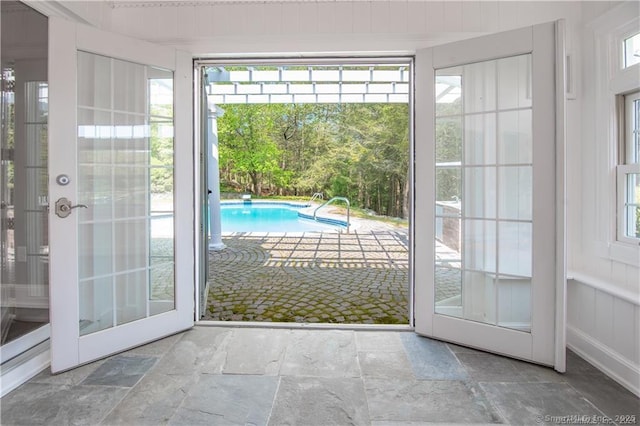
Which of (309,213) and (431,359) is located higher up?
(309,213)

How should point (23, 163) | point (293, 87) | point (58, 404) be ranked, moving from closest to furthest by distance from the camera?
1. point (58, 404)
2. point (23, 163)
3. point (293, 87)

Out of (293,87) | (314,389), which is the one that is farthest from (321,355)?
(293,87)

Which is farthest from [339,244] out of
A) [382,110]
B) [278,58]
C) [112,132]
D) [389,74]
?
[382,110]

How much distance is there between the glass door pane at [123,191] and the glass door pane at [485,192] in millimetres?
2048

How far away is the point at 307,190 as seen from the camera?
14461mm

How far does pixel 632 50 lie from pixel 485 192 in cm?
125

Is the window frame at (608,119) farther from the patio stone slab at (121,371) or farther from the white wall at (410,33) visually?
the patio stone slab at (121,371)

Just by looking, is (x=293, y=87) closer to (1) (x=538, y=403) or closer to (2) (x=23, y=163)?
(2) (x=23, y=163)

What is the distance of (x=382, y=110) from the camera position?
500 inches

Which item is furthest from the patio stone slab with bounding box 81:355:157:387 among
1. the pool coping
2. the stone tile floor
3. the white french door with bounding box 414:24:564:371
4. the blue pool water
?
the blue pool water

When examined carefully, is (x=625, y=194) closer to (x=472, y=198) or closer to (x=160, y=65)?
(x=472, y=198)

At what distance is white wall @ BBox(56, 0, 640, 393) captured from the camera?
2635 millimetres

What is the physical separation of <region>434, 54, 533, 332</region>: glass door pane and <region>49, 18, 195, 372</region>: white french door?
6.40 feet

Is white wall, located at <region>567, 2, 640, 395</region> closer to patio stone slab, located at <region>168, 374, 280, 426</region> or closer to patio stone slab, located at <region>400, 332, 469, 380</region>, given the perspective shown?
patio stone slab, located at <region>400, 332, 469, 380</region>
